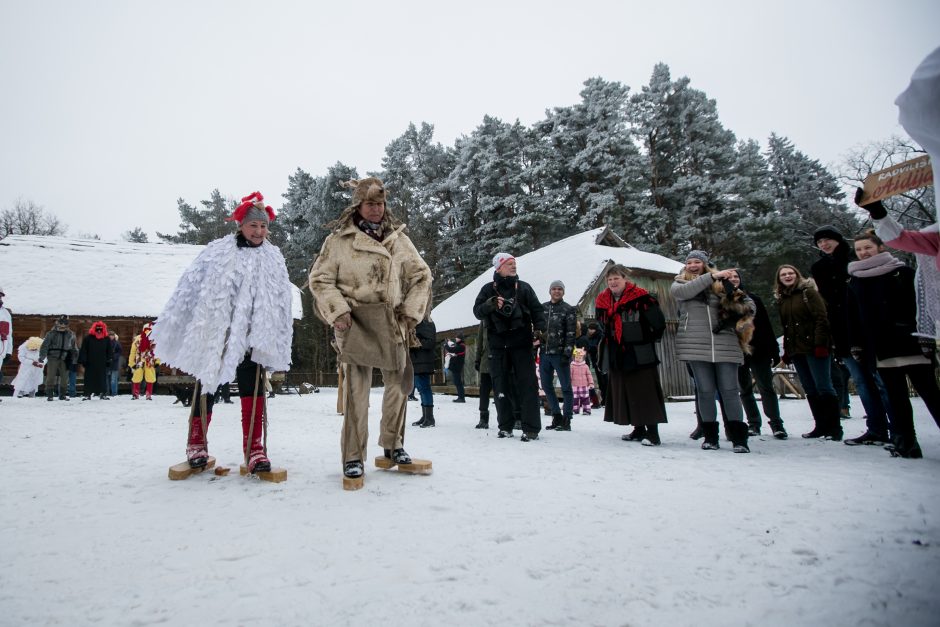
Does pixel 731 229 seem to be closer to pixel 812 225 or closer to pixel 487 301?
pixel 812 225

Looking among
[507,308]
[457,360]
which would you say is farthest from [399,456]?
[457,360]

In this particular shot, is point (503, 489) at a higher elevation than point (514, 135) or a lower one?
lower

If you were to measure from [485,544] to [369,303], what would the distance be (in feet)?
6.44

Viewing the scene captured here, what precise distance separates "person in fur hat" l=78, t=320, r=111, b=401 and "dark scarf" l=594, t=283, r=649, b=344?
12.4 m

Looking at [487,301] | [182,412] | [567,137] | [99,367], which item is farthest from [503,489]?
[567,137]

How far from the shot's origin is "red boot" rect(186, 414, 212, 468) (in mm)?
3629

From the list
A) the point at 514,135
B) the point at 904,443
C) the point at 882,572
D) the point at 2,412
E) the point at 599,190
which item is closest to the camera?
the point at 882,572

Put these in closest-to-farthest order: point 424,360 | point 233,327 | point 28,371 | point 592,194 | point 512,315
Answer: point 233,327
point 512,315
point 424,360
point 28,371
point 592,194

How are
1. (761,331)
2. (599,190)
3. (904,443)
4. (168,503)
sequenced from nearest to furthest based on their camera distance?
1. (168,503)
2. (904,443)
3. (761,331)
4. (599,190)

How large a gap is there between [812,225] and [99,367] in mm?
34612

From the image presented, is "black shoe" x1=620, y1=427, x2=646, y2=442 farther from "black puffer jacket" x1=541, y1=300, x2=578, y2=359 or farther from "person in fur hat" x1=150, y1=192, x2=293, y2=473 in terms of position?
"person in fur hat" x1=150, y1=192, x2=293, y2=473

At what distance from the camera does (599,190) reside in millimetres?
29125

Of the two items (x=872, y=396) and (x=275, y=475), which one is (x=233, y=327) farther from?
(x=872, y=396)

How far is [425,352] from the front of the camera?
8.03m
